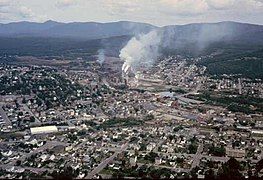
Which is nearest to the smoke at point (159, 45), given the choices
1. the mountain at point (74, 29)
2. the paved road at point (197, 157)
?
the paved road at point (197, 157)

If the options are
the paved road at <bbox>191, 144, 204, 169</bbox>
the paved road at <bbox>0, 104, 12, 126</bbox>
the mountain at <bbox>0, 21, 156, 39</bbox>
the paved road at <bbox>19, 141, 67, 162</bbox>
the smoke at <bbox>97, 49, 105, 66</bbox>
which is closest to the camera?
the paved road at <bbox>191, 144, 204, 169</bbox>

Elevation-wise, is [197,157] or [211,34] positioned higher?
[197,157]

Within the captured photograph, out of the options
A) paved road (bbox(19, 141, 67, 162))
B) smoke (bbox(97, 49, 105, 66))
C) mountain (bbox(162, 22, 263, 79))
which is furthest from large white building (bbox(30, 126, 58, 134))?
smoke (bbox(97, 49, 105, 66))

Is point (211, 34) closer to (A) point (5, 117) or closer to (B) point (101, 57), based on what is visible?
(B) point (101, 57)

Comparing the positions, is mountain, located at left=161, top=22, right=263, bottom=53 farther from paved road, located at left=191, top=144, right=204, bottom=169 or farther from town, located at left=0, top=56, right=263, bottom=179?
paved road, located at left=191, top=144, right=204, bottom=169

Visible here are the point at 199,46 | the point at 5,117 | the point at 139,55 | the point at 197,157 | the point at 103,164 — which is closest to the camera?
the point at 103,164

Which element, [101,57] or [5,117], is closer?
[5,117]

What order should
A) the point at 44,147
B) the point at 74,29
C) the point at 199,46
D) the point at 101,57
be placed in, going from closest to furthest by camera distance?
the point at 44,147
the point at 101,57
the point at 199,46
the point at 74,29

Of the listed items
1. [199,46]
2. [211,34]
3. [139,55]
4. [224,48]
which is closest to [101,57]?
[139,55]

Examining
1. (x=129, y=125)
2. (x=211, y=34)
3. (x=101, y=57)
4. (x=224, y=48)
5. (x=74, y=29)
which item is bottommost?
(x=74, y=29)
